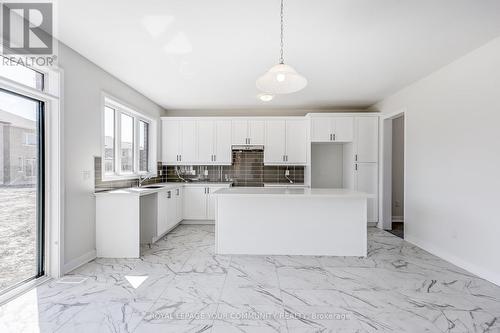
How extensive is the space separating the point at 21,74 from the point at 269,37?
95.9 inches

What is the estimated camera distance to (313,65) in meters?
3.24

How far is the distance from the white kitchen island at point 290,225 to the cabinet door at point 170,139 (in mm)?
2558

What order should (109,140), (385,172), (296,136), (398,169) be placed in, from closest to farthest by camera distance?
(109,140) → (385,172) → (296,136) → (398,169)

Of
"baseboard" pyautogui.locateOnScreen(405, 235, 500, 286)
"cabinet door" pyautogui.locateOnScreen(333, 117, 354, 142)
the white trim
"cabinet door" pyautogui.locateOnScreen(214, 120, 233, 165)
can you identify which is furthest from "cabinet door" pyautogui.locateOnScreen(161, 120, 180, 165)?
"baseboard" pyautogui.locateOnScreen(405, 235, 500, 286)

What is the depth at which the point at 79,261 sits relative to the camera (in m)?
2.93

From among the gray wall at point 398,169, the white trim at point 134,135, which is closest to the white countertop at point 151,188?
the white trim at point 134,135

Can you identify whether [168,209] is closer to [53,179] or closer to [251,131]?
[53,179]

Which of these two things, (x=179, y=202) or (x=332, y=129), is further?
(x=332, y=129)

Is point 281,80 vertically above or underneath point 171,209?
above

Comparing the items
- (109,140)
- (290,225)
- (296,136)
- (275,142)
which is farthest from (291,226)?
(109,140)

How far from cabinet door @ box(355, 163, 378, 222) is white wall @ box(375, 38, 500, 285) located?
2.87 feet

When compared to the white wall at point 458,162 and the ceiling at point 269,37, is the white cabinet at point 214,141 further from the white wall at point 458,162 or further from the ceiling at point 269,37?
the white wall at point 458,162

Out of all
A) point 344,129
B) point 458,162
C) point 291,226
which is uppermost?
point 344,129

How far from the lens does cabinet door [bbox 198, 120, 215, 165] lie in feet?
17.9
